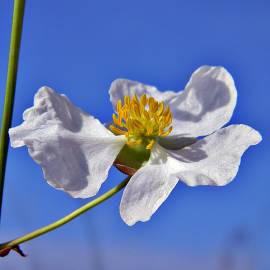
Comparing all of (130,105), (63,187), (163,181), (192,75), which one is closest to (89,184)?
(63,187)

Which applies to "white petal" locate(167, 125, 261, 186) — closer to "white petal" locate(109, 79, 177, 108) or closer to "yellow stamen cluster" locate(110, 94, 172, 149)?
"yellow stamen cluster" locate(110, 94, 172, 149)

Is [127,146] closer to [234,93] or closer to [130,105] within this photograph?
[130,105]

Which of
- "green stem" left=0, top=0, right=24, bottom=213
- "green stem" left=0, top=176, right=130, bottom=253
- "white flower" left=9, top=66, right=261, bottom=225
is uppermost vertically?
"green stem" left=0, top=0, right=24, bottom=213

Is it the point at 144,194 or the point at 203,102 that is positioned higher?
the point at 203,102

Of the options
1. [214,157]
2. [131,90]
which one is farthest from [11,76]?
[131,90]

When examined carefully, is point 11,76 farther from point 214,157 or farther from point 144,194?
point 214,157

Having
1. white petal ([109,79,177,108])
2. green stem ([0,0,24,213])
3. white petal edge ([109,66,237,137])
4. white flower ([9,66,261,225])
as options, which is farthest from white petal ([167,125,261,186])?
green stem ([0,0,24,213])

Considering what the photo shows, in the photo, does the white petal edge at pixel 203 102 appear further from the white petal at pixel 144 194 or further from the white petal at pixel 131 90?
the white petal at pixel 144 194
